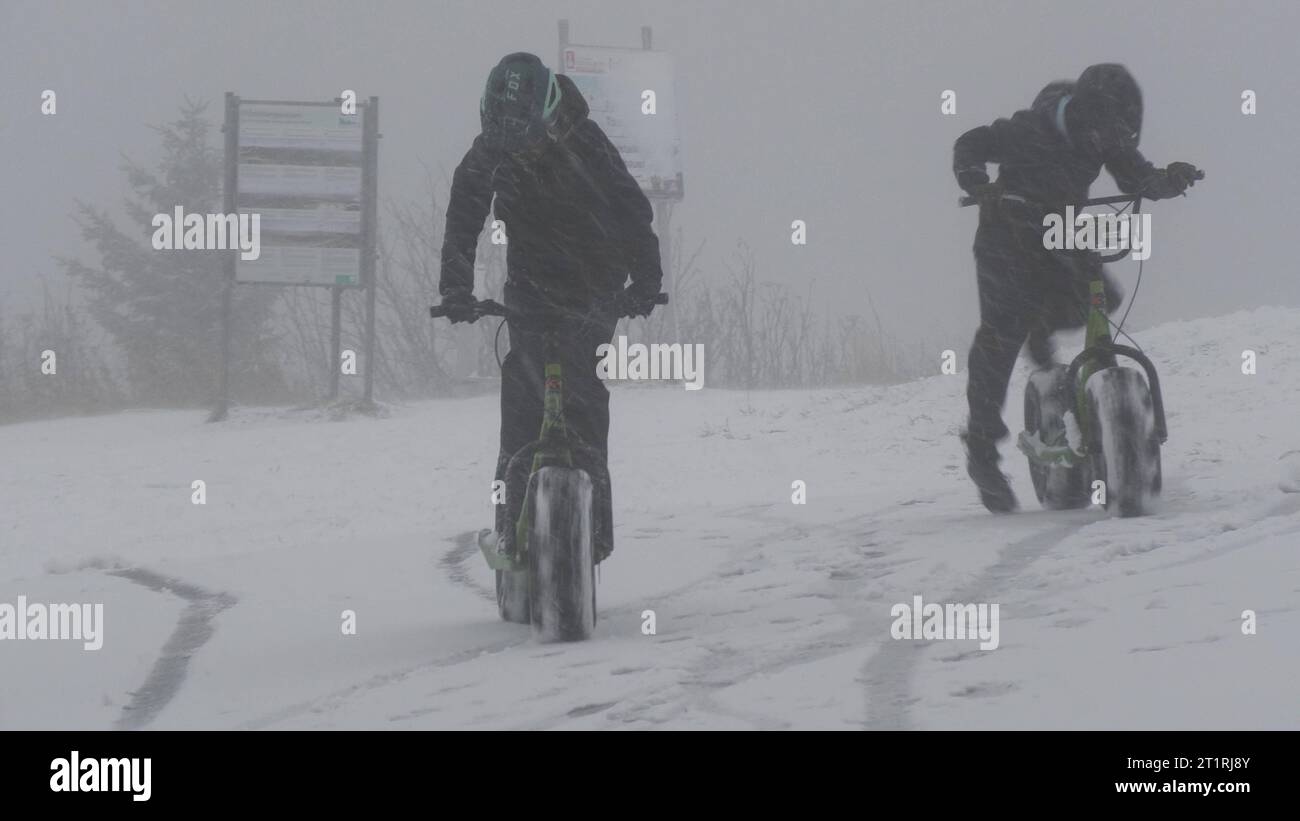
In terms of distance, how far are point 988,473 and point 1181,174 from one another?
4.89 feet

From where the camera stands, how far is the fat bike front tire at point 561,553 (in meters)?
4.30

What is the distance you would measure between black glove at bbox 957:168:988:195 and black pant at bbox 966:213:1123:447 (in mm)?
175

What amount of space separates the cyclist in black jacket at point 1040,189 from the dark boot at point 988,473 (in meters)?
0.11

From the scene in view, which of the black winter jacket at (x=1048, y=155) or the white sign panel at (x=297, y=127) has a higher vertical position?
the white sign panel at (x=297, y=127)

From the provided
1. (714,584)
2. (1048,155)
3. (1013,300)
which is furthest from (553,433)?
(1048,155)

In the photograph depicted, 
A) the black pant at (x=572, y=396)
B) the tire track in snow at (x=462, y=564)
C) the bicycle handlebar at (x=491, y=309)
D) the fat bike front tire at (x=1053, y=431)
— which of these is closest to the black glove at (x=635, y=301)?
the bicycle handlebar at (x=491, y=309)

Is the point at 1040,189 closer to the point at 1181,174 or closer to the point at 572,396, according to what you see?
the point at 1181,174

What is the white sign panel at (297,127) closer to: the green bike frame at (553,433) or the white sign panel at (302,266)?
the white sign panel at (302,266)

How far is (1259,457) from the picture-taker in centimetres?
777

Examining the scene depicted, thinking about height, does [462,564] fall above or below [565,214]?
below

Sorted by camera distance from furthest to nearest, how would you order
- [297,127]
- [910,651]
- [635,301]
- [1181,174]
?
[297,127], [1181,174], [635,301], [910,651]

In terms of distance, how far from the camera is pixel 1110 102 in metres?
6.09
